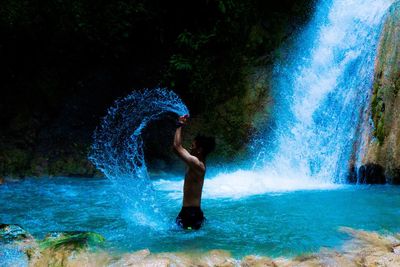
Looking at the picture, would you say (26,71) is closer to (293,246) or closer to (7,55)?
(7,55)

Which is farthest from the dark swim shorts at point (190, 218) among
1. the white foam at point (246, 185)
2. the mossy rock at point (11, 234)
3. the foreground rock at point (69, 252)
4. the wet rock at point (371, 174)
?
the wet rock at point (371, 174)

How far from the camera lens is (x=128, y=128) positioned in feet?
32.0

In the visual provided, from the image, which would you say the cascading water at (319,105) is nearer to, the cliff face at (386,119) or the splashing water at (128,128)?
the cliff face at (386,119)

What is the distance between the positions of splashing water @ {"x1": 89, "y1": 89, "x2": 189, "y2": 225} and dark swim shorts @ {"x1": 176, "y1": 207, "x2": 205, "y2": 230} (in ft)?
13.7

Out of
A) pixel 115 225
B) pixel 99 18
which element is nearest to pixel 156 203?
pixel 115 225

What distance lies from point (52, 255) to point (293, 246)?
7.19 ft

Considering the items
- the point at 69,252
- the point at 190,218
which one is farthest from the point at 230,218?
the point at 69,252

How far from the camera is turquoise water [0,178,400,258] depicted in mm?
4207

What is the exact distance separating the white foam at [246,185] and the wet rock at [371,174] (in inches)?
18.6

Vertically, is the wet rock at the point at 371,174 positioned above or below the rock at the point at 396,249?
above

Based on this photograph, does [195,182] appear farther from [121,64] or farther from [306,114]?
[121,64]

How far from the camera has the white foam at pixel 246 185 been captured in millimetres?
7164

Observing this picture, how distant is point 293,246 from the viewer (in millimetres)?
4066

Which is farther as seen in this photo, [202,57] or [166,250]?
[202,57]
